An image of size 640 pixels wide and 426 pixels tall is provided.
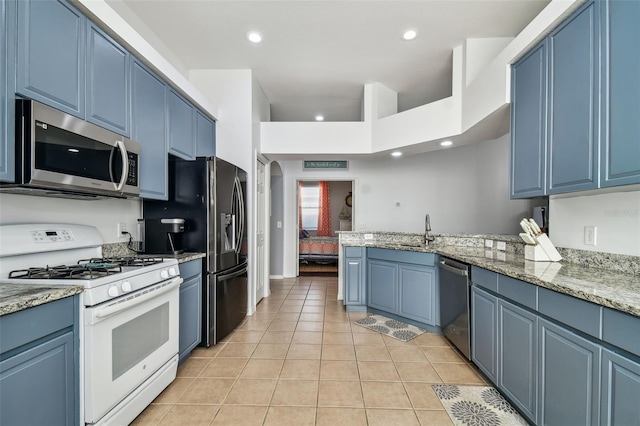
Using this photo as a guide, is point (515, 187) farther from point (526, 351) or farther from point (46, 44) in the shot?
point (46, 44)

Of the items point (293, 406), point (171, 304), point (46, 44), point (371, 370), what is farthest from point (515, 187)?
point (46, 44)

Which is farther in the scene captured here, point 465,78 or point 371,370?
point 465,78

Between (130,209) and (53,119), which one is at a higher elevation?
(53,119)

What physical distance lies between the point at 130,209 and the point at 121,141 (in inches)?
33.8

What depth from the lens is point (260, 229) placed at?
4297mm

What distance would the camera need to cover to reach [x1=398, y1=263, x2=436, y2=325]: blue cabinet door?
302cm

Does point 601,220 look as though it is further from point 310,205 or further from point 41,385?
point 310,205

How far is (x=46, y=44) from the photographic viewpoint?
148 cm

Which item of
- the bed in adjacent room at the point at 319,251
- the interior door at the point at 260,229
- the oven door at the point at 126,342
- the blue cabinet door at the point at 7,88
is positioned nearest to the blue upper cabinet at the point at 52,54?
the blue cabinet door at the point at 7,88

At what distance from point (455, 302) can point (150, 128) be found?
296 centimetres

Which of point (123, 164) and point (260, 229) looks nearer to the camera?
point (123, 164)

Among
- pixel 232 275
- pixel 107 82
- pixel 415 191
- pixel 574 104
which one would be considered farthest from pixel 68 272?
pixel 415 191

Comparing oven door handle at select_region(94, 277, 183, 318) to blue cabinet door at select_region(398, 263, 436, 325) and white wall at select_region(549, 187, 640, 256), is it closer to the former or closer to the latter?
blue cabinet door at select_region(398, 263, 436, 325)

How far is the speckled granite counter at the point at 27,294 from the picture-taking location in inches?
42.6
